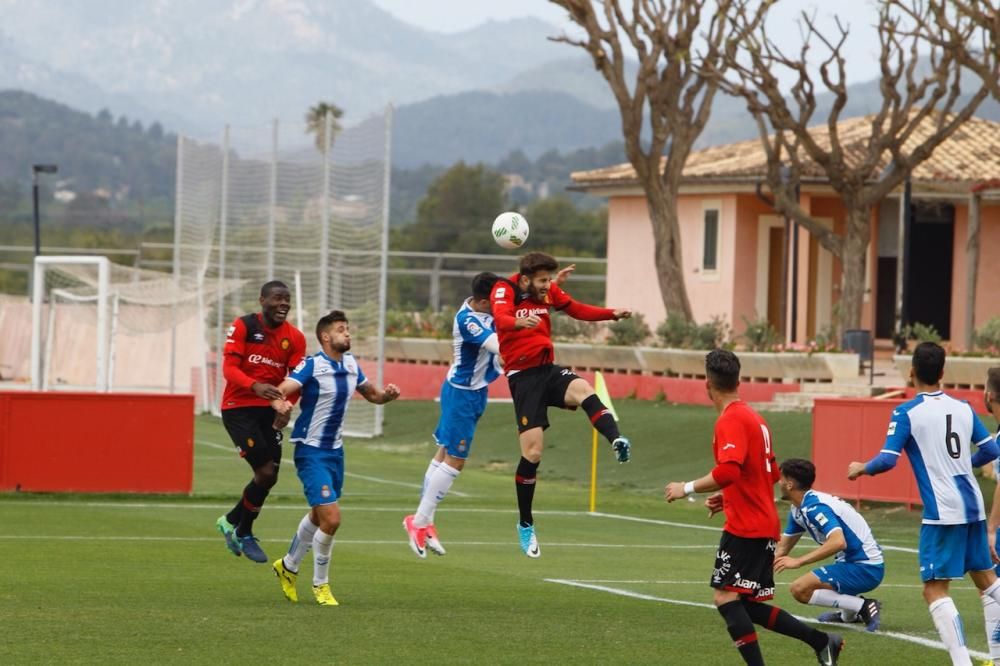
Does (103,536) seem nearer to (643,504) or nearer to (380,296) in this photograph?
(643,504)

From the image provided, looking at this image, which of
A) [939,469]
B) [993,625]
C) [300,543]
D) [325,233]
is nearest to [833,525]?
[993,625]

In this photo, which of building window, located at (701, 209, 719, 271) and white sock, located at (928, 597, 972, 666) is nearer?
white sock, located at (928, 597, 972, 666)

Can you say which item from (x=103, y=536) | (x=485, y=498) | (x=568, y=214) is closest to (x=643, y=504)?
(x=485, y=498)

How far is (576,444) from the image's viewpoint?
102ft

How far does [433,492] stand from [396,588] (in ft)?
5.08

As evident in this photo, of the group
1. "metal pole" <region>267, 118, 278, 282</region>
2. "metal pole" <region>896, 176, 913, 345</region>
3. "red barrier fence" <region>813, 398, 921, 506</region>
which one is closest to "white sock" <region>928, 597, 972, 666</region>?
"red barrier fence" <region>813, 398, 921, 506</region>

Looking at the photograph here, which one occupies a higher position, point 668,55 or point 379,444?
point 668,55

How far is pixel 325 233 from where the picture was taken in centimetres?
3519

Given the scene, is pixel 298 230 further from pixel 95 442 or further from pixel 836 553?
pixel 836 553

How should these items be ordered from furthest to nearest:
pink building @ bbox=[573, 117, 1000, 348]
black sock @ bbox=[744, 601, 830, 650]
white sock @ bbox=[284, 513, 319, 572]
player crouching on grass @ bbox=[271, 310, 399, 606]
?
pink building @ bbox=[573, 117, 1000, 348] < white sock @ bbox=[284, 513, 319, 572] < player crouching on grass @ bbox=[271, 310, 399, 606] < black sock @ bbox=[744, 601, 830, 650]

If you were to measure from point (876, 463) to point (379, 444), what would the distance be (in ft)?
81.0

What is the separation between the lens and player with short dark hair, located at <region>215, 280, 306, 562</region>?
14.5m

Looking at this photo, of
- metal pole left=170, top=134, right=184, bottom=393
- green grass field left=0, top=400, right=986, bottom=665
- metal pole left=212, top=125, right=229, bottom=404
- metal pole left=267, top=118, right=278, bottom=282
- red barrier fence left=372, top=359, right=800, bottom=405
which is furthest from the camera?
metal pole left=170, top=134, right=184, bottom=393

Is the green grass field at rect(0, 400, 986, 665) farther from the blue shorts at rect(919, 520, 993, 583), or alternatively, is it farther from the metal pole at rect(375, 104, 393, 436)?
the metal pole at rect(375, 104, 393, 436)
